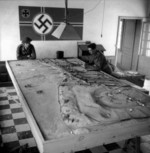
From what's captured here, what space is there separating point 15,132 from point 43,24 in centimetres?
440

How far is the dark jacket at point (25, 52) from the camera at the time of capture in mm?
6543

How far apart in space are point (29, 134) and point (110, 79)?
193 centimetres

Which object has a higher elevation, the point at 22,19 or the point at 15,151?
the point at 22,19

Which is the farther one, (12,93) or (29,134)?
(12,93)

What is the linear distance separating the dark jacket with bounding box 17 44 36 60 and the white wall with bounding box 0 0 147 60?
2.14 ft

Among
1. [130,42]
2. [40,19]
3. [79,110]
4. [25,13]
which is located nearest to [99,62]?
[79,110]

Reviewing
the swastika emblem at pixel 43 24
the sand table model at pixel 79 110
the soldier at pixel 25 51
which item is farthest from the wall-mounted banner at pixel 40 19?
the sand table model at pixel 79 110

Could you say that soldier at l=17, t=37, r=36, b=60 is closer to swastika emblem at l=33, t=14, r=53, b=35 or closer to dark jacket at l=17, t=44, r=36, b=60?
dark jacket at l=17, t=44, r=36, b=60

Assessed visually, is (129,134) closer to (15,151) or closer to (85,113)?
(85,113)

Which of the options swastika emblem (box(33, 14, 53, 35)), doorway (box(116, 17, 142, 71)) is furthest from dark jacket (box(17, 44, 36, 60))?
doorway (box(116, 17, 142, 71))

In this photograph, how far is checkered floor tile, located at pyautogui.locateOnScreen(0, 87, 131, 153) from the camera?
3.38m

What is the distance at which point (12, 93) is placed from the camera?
5.99 meters

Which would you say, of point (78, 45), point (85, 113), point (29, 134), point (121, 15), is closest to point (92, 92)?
point (85, 113)

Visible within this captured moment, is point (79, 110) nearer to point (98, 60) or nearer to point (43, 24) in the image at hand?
point (98, 60)
